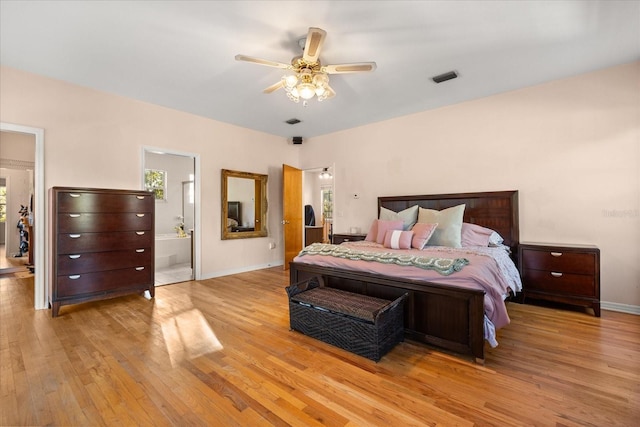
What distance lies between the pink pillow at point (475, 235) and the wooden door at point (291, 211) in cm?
308

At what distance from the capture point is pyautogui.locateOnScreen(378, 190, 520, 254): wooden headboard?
142 inches

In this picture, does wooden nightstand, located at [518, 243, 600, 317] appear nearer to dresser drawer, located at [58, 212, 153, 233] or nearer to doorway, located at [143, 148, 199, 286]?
dresser drawer, located at [58, 212, 153, 233]

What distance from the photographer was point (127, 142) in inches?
152

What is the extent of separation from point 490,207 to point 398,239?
1.46m

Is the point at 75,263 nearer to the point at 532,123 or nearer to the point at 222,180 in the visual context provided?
the point at 222,180

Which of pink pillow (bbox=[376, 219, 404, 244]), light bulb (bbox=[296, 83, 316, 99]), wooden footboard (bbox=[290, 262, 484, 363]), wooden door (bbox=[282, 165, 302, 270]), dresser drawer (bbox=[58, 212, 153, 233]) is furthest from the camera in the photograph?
wooden door (bbox=[282, 165, 302, 270])

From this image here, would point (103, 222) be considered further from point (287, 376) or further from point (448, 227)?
point (448, 227)

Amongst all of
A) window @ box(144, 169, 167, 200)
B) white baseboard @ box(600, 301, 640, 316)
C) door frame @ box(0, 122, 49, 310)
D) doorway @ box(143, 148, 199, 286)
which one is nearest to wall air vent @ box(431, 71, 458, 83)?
white baseboard @ box(600, 301, 640, 316)

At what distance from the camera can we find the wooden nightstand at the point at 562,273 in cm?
294

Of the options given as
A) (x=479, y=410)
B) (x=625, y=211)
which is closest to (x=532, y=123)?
(x=625, y=211)

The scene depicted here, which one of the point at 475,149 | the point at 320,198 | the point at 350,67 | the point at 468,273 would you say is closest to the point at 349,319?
the point at 468,273

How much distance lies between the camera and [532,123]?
139 inches

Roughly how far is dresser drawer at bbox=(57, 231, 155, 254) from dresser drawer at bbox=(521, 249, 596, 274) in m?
4.65

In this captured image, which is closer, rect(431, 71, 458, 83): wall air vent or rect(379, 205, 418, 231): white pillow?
rect(431, 71, 458, 83): wall air vent
